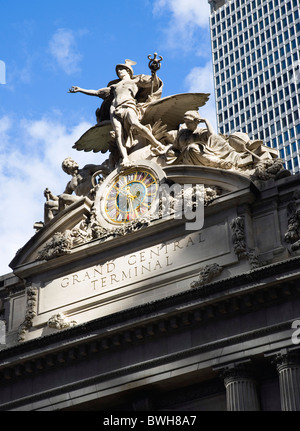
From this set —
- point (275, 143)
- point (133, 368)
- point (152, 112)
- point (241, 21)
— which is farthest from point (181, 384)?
point (241, 21)

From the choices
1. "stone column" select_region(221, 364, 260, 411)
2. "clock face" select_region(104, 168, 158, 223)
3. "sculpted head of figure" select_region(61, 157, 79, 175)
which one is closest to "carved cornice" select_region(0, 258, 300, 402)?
"stone column" select_region(221, 364, 260, 411)

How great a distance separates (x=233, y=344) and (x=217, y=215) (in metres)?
4.67

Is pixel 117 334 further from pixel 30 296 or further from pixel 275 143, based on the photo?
pixel 275 143

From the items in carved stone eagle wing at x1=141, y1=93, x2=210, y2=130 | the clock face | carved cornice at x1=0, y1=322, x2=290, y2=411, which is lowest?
carved cornice at x1=0, y1=322, x2=290, y2=411

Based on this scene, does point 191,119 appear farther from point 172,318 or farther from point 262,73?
point 262,73

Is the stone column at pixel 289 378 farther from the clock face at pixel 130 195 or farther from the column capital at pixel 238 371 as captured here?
the clock face at pixel 130 195

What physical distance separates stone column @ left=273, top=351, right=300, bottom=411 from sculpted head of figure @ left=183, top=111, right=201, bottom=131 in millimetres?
9408

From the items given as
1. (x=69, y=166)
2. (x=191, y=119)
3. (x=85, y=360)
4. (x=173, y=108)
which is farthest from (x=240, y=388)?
(x=69, y=166)

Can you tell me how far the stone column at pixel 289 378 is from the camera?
96.1 ft

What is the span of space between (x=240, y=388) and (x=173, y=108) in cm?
1190

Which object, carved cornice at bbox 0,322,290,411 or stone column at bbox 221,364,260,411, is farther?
carved cornice at bbox 0,322,290,411

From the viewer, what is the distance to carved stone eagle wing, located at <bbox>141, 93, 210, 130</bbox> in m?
38.6

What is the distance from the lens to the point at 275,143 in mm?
70562

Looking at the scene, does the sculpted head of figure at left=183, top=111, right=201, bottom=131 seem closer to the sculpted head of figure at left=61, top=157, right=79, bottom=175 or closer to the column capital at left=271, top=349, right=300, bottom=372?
the sculpted head of figure at left=61, top=157, right=79, bottom=175
